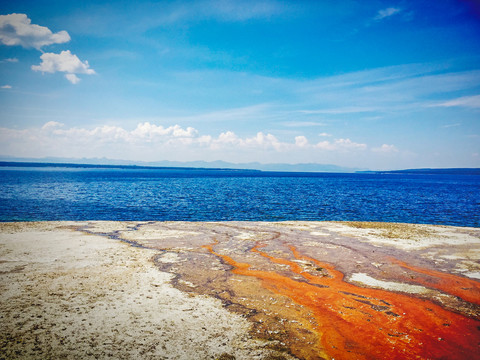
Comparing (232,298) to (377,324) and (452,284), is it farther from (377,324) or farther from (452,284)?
(452,284)

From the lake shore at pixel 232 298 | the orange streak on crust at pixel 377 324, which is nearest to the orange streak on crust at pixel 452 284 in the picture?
the lake shore at pixel 232 298

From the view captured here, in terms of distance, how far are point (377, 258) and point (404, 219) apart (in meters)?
27.8

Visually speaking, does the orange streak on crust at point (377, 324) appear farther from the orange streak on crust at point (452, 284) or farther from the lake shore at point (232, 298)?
the orange streak on crust at point (452, 284)

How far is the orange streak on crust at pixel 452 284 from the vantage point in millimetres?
11305

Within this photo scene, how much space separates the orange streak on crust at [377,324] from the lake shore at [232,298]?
0.04 m

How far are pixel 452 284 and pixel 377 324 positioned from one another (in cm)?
638

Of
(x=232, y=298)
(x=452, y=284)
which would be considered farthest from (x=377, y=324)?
→ (x=452, y=284)

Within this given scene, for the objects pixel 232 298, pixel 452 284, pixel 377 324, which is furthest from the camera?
pixel 452 284

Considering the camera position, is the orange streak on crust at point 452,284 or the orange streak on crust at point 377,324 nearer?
the orange streak on crust at point 377,324

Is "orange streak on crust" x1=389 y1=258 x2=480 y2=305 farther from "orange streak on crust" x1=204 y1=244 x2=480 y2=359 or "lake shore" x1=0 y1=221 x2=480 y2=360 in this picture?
"orange streak on crust" x1=204 y1=244 x2=480 y2=359

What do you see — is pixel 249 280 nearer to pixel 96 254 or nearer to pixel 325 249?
pixel 325 249

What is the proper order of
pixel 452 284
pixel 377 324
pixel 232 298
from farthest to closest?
pixel 452 284 → pixel 232 298 → pixel 377 324

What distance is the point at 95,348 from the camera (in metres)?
7.32

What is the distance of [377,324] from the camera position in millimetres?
8984
